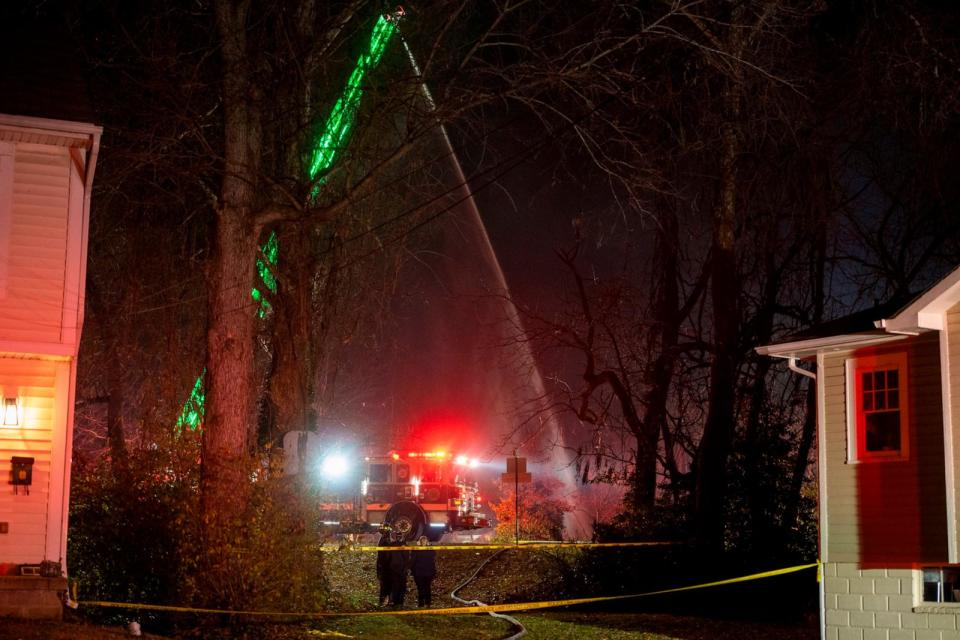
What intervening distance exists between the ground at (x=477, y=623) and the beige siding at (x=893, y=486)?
2798mm

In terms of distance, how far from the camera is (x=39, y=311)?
13.6 metres

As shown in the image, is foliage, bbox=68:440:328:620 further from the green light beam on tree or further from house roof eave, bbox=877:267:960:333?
house roof eave, bbox=877:267:960:333

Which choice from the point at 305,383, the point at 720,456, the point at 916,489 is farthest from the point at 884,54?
the point at 305,383

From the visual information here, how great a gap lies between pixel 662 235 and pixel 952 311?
11.7 m

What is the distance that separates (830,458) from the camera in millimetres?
14711

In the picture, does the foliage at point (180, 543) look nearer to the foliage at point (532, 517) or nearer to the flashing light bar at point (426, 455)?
the flashing light bar at point (426, 455)

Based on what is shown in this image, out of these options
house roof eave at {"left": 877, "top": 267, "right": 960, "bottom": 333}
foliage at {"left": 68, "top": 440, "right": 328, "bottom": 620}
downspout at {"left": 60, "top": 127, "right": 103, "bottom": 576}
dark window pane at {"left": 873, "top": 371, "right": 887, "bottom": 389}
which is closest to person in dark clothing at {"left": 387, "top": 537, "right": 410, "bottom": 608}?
foliage at {"left": 68, "top": 440, "right": 328, "bottom": 620}

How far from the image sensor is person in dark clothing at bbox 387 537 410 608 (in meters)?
18.5

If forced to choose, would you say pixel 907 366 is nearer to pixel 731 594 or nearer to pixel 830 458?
pixel 830 458

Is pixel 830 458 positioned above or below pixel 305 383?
below

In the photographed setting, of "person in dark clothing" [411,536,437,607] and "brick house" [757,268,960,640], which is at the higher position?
"brick house" [757,268,960,640]

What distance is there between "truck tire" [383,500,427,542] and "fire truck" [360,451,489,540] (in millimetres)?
2095

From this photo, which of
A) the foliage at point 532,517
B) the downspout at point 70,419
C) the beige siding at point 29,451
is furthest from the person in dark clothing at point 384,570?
the foliage at point 532,517

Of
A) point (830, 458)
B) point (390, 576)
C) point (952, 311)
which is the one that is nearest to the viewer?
point (952, 311)
